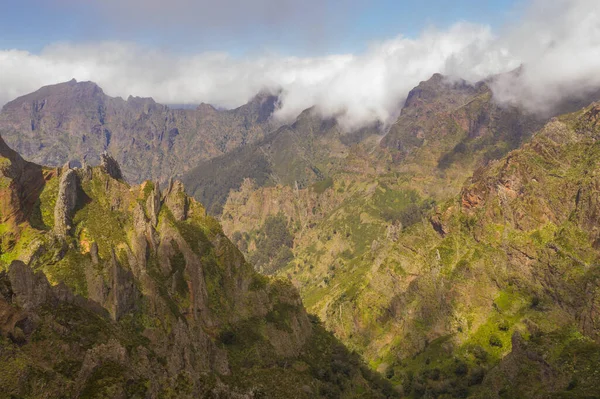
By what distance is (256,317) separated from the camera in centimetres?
11100

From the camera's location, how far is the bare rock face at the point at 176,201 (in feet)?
370

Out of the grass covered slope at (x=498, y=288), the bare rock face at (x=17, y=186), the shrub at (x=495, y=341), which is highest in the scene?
the bare rock face at (x=17, y=186)

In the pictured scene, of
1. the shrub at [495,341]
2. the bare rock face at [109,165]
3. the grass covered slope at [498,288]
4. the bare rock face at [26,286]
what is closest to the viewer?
the bare rock face at [26,286]

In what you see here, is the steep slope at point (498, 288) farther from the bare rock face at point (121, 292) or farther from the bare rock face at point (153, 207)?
the bare rock face at point (153, 207)

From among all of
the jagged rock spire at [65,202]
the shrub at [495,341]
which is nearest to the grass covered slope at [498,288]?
the shrub at [495,341]

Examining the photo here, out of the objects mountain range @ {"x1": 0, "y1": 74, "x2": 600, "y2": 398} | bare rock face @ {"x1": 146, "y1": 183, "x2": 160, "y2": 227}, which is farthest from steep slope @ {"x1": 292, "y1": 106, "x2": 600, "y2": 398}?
bare rock face @ {"x1": 146, "y1": 183, "x2": 160, "y2": 227}

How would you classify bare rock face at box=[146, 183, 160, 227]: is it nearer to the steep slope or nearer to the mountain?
the mountain

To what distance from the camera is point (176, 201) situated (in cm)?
11394

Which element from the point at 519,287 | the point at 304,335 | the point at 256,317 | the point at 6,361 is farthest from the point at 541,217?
the point at 6,361

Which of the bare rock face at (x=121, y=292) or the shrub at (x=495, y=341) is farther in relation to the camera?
the shrub at (x=495, y=341)

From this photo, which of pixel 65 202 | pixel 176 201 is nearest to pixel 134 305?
pixel 65 202

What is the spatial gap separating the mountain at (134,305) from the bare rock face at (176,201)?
15.4 inches

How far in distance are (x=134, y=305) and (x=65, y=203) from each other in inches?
1198

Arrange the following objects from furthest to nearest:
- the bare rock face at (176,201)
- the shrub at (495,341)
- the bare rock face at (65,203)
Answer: the shrub at (495,341)
the bare rock face at (176,201)
the bare rock face at (65,203)
